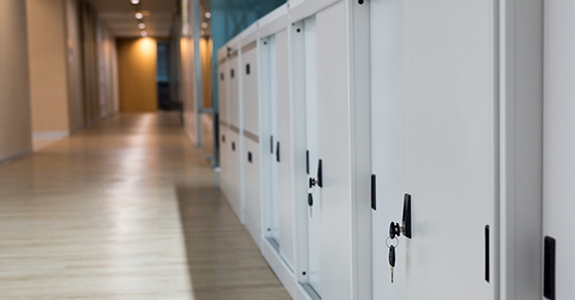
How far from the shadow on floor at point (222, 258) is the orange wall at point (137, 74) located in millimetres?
35889

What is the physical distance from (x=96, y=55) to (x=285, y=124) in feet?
89.7

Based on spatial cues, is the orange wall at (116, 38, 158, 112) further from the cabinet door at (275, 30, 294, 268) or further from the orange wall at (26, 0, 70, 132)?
the cabinet door at (275, 30, 294, 268)

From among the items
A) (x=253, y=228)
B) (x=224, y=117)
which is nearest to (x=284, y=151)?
(x=253, y=228)

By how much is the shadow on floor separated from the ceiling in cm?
1981

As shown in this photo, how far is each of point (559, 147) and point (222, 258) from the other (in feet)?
14.4

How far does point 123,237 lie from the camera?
6.54 meters

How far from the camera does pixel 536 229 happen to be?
1.62 metres

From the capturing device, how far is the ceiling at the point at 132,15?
88.1 feet

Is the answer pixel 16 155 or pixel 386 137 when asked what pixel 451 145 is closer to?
pixel 386 137

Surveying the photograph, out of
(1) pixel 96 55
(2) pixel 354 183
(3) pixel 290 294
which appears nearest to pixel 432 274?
(2) pixel 354 183

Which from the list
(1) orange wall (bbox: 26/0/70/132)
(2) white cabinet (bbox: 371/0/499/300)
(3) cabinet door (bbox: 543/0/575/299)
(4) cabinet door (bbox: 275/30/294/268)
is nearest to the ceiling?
(1) orange wall (bbox: 26/0/70/132)

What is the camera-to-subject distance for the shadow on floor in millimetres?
4715

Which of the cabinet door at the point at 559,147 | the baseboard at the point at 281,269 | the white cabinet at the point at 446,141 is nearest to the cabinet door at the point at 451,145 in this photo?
the white cabinet at the point at 446,141

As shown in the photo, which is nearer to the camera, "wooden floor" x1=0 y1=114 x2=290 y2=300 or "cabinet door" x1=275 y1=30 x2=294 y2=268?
"cabinet door" x1=275 y1=30 x2=294 y2=268
